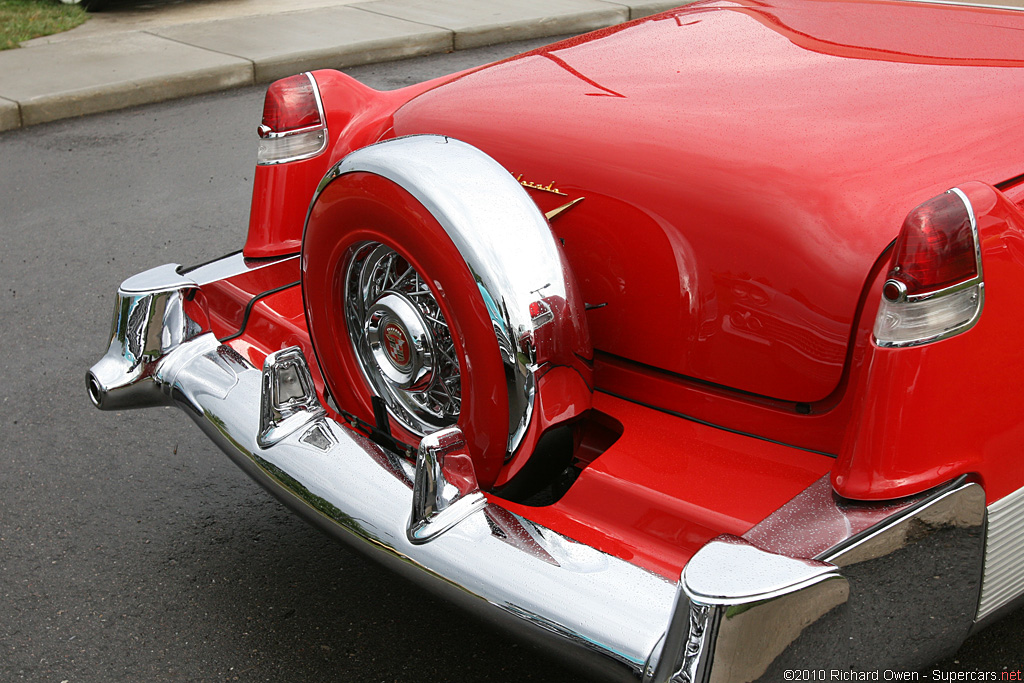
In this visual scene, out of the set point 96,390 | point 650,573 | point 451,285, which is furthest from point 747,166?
point 96,390

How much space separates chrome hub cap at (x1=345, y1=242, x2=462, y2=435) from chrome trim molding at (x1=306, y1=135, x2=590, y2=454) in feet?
0.62

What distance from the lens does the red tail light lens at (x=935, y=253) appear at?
4.66ft

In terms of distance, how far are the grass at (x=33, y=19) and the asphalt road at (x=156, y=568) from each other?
488cm

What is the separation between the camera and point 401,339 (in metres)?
2.02

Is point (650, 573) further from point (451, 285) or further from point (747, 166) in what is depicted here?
point (747, 166)

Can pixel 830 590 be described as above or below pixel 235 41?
above

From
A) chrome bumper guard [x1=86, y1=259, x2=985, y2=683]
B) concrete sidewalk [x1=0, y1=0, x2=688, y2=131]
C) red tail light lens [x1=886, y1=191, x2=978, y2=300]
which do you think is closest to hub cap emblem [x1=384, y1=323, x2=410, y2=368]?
chrome bumper guard [x1=86, y1=259, x2=985, y2=683]

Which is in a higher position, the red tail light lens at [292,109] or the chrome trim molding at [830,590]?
the red tail light lens at [292,109]

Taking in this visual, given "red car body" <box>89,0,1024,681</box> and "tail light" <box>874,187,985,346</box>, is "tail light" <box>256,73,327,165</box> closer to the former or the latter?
"red car body" <box>89,0,1024,681</box>

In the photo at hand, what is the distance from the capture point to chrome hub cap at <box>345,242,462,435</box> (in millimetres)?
1973

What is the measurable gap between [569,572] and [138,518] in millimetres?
1625

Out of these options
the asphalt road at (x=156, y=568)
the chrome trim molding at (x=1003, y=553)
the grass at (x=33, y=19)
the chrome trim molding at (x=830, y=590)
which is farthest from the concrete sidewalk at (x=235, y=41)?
the chrome trim molding at (x=1003, y=553)

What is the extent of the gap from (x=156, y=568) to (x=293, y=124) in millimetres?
1199

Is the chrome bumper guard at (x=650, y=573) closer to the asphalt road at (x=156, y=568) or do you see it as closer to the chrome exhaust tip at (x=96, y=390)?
the asphalt road at (x=156, y=568)
